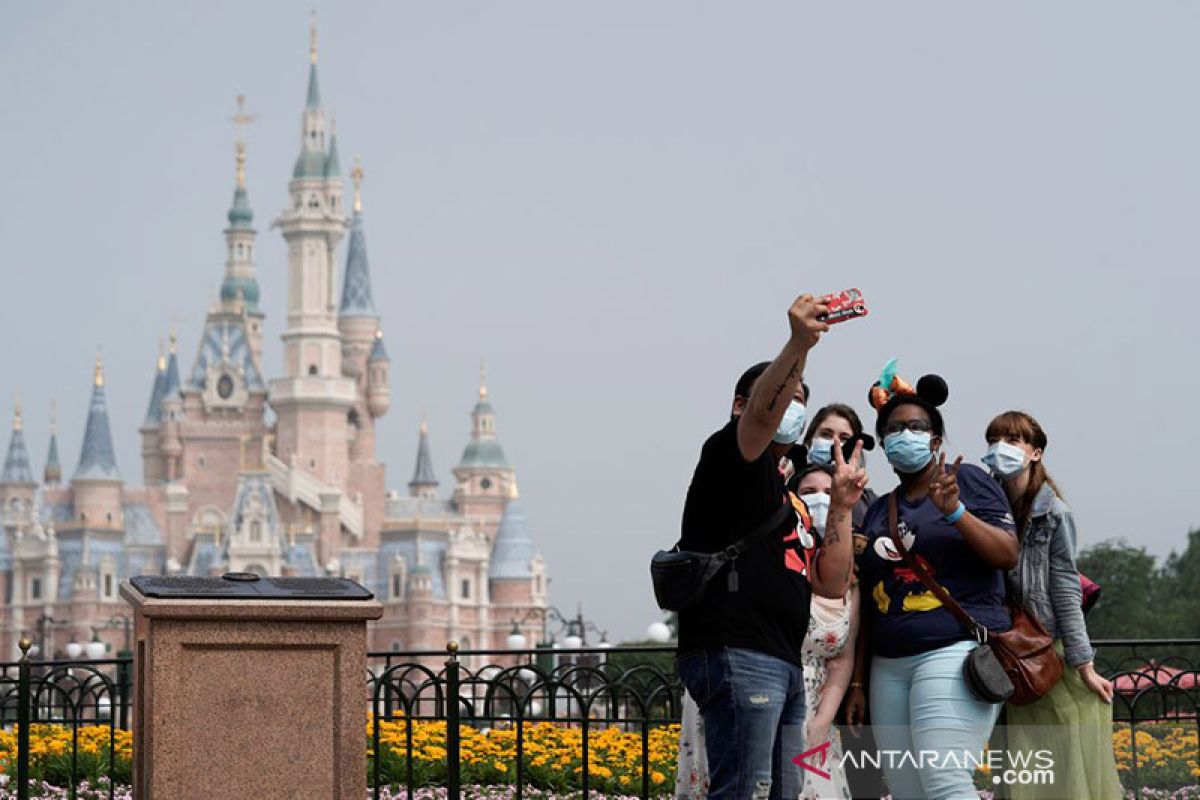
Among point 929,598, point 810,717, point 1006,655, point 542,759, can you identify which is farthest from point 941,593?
point 542,759

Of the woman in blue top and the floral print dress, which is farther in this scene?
the floral print dress

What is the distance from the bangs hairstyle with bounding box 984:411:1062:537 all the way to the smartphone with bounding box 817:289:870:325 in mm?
1081

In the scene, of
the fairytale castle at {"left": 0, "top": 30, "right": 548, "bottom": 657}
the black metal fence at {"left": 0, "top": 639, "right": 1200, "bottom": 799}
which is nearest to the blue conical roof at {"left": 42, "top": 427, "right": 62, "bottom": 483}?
the fairytale castle at {"left": 0, "top": 30, "right": 548, "bottom": 657}

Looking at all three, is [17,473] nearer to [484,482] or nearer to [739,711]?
[484,482]

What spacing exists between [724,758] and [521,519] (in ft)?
306

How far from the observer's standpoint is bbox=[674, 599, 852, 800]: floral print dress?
570 cm

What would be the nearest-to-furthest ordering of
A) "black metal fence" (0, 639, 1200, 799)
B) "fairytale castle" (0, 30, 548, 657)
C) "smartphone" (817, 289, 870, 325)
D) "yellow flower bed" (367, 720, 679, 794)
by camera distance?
1. "smartphone" (817, 289, 870, 325)
2. "black metal fence" (0, 639, 1200, 799)
3. "yellow flower bed" (367, 720, 679, 794)
4. "fairytale castle" (0, 30, 548, 657)

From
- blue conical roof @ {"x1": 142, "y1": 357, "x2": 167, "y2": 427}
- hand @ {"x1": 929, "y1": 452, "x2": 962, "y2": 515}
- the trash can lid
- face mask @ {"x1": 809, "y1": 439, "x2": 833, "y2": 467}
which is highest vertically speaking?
blue conical roof @ {"x1": 142, "y1": 357, "x2": 167, "y2": 427}

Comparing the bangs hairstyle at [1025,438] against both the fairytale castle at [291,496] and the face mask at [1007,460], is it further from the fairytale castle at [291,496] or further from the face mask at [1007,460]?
the fairytale castle at [291,496]

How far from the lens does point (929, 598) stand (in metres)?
5.73

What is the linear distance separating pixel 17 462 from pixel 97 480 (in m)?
7.12

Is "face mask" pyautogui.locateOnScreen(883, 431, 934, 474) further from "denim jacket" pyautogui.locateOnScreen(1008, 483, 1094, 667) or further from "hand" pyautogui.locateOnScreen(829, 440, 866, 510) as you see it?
"denim jacket" pyautogui.locateOnScreen(1008, 483, 1094, 667)

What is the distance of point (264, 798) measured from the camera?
6.00 meters

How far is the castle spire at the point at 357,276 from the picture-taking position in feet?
333
